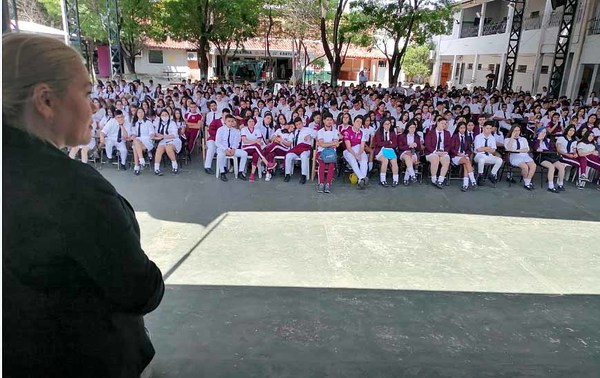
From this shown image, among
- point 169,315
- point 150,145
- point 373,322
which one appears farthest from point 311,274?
point 150,145

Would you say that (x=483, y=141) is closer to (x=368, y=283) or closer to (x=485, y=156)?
(x=485, y=156)

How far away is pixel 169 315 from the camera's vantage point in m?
3.29

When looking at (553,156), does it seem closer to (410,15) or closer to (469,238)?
(469,238)

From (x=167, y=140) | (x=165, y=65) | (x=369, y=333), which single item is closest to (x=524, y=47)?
(x=167, y=140)

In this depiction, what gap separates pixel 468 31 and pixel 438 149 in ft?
81.3

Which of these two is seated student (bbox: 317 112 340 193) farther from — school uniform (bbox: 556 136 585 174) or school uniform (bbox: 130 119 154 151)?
school uniform (bbox: 556 136 585 174)

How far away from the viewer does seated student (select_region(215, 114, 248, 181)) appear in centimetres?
758

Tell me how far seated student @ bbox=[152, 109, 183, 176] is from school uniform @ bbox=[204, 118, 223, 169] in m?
0.50

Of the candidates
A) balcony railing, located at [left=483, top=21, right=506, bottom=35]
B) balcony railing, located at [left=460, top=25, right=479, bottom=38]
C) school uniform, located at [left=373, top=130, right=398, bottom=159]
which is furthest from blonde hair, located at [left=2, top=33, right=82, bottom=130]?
balcony railing, located at [left=460, top=25, right=479, bottom=38]

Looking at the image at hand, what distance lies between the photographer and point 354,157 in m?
7.52

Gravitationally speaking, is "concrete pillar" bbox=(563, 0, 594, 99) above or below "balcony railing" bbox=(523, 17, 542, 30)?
below

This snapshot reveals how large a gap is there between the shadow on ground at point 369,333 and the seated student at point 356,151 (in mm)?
3786

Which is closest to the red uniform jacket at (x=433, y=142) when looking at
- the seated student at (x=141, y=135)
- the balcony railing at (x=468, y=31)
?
the seated student at (x=141, y=135)

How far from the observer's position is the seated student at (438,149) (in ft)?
25.1
